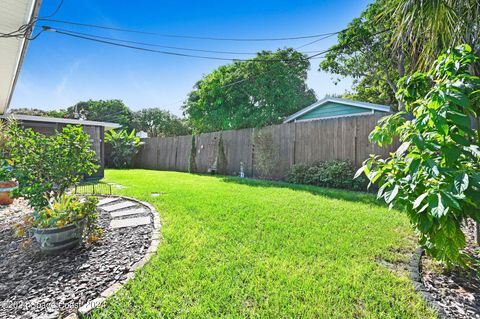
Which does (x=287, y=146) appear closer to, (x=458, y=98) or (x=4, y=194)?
(x=458, y=98)

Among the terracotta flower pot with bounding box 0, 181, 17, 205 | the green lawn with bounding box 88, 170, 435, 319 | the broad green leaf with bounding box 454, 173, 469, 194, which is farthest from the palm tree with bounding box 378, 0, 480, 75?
the terracotta flower pot with bounding box 0, 181, 17, 205

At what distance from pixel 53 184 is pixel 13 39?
2.87 meters

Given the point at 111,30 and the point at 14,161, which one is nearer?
the point at 14,161

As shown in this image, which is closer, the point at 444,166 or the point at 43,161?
the point at 444,166

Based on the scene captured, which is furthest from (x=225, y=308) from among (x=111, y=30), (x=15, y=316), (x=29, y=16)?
(x=111, y=30)

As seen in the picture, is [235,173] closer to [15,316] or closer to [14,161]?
[14,161]

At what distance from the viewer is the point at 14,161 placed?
10.6ft

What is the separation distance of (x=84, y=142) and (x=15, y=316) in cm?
240

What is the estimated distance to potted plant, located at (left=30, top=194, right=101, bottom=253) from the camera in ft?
8.79

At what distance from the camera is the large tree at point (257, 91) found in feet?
40.0

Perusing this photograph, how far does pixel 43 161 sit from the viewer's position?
3199 millimetres

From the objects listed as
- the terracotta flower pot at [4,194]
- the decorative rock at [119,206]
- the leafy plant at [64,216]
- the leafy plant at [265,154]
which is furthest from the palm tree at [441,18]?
the terracotta flower pot at [4,194]

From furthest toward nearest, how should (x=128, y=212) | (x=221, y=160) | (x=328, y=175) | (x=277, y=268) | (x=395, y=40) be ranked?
(x=221, y=160), (x=328, y=175), (x=395, y=40), (x=128, y=212), (x=277, y=268)

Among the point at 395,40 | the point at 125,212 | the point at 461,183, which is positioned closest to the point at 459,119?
the point at 461,183
